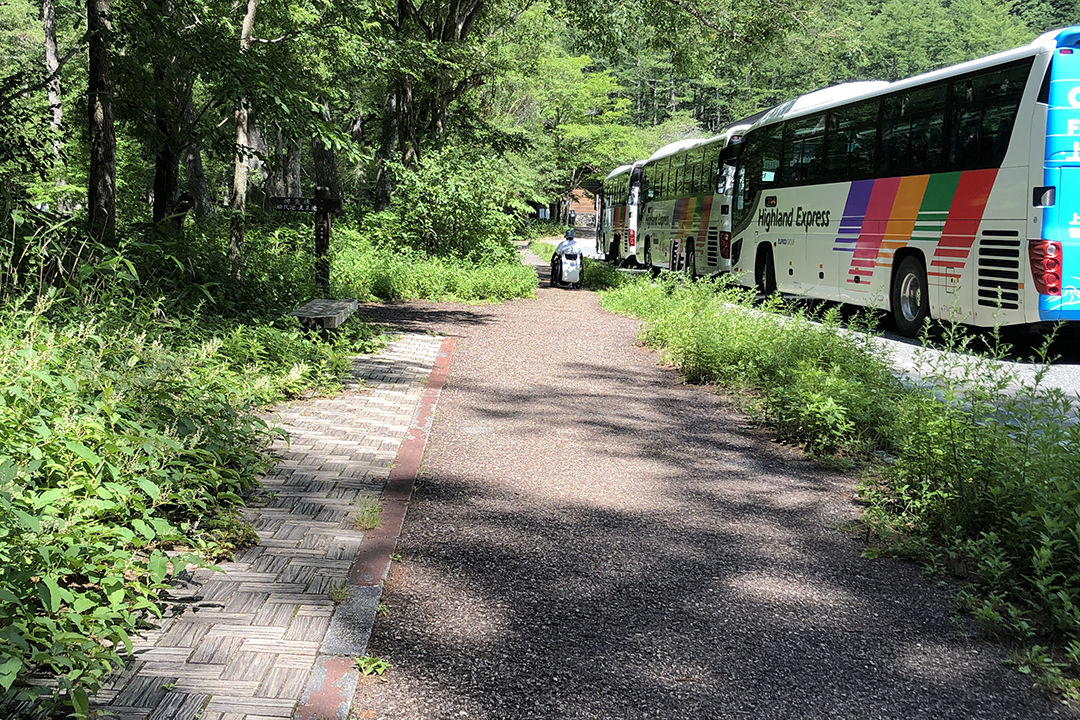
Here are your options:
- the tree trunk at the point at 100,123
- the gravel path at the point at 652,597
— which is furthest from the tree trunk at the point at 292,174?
the gravel path at the point at 652,597

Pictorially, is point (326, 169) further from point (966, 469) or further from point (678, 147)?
point (966, 469)

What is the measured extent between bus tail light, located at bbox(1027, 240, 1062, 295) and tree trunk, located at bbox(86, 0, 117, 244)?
33.2 feet

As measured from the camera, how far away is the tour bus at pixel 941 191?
10.5m

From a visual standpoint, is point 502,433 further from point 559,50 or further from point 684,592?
point 559,50

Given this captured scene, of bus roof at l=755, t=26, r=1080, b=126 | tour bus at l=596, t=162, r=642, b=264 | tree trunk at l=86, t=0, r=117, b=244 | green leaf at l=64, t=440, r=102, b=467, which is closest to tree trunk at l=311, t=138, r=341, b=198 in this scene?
bus roof at l=755, t=26, r=1080, b=126

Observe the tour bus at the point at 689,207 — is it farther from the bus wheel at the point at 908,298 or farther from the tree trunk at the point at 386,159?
the tree trunk at the point at 386,159

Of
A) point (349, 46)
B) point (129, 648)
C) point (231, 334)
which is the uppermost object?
point (349, 46)

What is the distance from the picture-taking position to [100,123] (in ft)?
28.0

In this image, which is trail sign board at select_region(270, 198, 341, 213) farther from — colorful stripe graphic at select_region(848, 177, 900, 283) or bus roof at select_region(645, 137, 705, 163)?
bus roof at select_region(645, 137, 705, 163)

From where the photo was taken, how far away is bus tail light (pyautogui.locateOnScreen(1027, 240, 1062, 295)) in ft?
34.5

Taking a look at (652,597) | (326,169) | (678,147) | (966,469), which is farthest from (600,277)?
(652,597)

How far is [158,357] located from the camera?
5.31 metres

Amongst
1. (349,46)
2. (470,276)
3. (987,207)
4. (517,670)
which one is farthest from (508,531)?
(470,276)

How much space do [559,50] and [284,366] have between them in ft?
147
